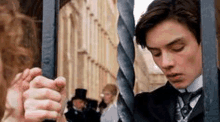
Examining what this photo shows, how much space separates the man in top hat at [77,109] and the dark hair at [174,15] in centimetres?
397

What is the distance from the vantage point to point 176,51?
1.35m

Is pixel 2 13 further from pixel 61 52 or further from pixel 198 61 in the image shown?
pixel 61 52

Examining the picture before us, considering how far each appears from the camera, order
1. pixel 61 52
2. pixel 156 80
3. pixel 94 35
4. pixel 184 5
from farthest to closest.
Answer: pixel 156 80 → pixel 94 35 → pixel 61 52 → pixel 184 5

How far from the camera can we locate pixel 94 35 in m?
14.9

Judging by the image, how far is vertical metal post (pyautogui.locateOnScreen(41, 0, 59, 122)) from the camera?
3.31 ft

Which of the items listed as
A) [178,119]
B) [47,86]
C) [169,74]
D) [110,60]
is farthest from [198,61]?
[110,60]

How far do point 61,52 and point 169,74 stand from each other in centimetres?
776

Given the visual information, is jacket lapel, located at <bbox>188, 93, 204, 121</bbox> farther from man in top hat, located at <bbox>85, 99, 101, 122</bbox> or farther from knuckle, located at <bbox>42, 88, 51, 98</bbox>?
man in top hat, located at <bbox>85, 99, 101, 122</bbox>

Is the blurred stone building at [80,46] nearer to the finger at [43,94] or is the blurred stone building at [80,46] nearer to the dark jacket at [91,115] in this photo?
the dark jacket at [91,115]

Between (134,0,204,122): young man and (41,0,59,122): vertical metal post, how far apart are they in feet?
1.63

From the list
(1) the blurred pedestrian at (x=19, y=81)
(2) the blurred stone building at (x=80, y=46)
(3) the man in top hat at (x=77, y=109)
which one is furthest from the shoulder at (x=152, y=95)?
(3) the man in top hat at (x=77, y=109)

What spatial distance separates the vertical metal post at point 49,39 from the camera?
1010mm

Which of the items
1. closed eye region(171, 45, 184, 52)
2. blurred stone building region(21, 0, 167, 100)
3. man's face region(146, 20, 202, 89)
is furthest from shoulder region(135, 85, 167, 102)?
blurred stone building region(21, 0, 167, 100)

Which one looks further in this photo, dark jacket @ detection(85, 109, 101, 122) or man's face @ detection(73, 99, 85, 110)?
man's face @ detection(73, 99, 85, 110)
